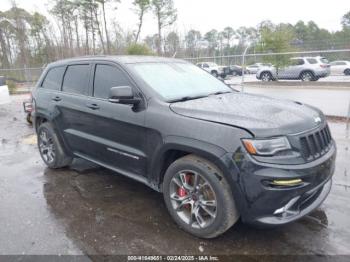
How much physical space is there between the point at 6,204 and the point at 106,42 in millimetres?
29829

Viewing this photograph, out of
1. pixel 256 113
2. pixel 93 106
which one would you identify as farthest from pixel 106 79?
pixel 256 113

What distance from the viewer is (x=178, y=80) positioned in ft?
12.8

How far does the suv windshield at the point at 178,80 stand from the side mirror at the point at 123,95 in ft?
0.92

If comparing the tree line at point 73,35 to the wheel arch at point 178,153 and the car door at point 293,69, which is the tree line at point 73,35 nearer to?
the car door at point 293,69

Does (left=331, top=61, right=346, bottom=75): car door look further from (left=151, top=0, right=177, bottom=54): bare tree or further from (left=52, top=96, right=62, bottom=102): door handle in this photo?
(left=52, top=96, right=62, bottom=102): door handle

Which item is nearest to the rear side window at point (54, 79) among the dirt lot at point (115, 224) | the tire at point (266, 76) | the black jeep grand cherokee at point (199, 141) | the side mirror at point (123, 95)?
the black jeep grand cherokee at point (199, 141)

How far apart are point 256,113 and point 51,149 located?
144 inches

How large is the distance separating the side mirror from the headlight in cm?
136

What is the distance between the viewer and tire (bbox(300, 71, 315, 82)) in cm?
1925

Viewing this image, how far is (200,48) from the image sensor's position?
40.8 metres

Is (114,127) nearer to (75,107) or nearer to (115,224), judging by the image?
(75,107)

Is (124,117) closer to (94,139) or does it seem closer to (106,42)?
(94,139)

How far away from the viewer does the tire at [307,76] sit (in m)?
19.2

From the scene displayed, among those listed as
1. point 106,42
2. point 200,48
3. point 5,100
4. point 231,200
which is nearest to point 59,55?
point 106,42
